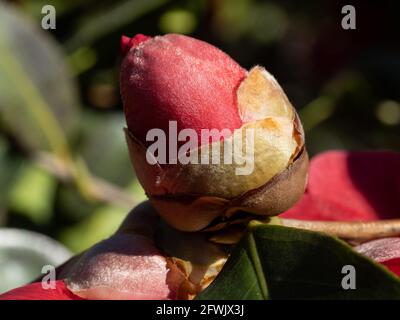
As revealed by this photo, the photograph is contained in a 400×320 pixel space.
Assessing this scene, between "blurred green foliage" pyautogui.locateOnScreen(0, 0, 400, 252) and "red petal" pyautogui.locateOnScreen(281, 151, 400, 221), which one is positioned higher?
"blurred green foliage" pyautogui.locateOnScreen(0, 0, 400, 252)

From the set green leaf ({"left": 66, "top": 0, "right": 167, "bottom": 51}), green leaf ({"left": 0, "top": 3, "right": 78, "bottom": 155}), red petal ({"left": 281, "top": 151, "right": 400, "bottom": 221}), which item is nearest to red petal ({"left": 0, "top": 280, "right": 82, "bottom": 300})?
red petal ({"left": 281, "top": 151, "right": 400, "bottom": 221})

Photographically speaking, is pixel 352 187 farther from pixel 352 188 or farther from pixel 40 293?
pixel 40 293

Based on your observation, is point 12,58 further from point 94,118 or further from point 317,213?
point 317,213

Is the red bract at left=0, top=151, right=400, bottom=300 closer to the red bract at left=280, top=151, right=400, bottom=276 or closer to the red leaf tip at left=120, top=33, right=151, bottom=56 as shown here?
the red bract at left=280, top=151, right=400, bottom=276

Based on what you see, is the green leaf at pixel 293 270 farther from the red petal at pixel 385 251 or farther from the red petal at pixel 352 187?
the red petal at pixel 352 187

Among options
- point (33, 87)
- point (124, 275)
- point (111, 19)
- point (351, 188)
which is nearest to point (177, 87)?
point (124, 275)

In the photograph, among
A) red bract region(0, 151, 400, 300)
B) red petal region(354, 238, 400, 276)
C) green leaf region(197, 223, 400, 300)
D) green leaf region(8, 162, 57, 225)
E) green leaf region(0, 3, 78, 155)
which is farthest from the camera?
green leaf region(8, 162, 57, 225)

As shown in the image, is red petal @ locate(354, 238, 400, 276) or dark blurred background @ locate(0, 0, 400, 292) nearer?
red petal @ locate(354, 238, 400, 276)
